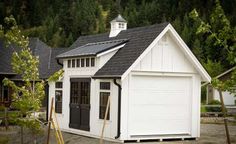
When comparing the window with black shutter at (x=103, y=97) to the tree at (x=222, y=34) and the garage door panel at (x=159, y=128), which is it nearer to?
the garage door panel at (x=159, y=128)

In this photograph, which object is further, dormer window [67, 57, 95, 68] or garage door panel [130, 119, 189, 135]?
dormer window [67, 57, 95, 68]

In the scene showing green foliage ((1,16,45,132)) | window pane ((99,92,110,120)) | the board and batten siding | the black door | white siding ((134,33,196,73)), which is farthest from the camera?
the black door

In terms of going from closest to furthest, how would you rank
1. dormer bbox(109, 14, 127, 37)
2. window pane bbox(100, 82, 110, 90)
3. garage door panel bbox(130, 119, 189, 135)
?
garage door panel bbox(130, 119, 189, 135) → window pane bbox(100, 82, 110, 90) → dormer bbox(109, 14, 127, 37)

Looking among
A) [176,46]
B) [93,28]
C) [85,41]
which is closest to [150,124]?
[176,46]

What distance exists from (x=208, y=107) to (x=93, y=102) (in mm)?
19029

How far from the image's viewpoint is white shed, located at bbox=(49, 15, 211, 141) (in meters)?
19.9

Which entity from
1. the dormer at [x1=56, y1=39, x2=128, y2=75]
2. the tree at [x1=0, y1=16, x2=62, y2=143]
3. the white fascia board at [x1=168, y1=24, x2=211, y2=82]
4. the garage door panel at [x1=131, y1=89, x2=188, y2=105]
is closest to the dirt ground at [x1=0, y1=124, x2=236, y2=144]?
the garage door panel at [x1=131, y1=89, x2=188, y2=105]

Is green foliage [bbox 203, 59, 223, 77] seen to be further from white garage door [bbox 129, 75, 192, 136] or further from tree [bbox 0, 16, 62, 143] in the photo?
tree [bbox 0, 16, 62, 143]

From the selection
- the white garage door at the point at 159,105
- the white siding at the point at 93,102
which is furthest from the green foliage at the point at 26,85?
the white garage door at the point at 159,105

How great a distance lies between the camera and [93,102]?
21703 millimetres

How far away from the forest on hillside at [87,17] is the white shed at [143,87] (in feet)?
172

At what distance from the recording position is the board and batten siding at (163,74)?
19.8 m

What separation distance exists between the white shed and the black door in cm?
5

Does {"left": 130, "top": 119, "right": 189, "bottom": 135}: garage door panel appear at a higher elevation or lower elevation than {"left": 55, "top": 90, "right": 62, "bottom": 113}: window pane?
lower
